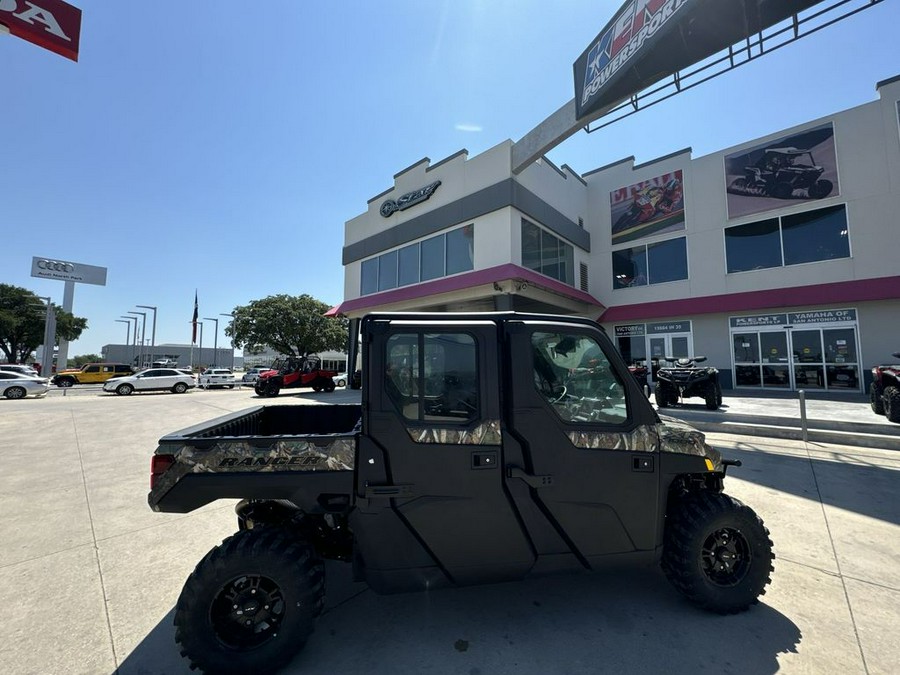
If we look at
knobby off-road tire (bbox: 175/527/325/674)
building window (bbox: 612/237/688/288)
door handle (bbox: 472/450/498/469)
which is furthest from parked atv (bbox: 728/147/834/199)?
knobby off-road tire (bbox: 175/527/325/674)

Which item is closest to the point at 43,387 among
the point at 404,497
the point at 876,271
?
the point at 404,497

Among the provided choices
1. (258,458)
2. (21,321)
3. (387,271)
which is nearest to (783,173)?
(387,271)

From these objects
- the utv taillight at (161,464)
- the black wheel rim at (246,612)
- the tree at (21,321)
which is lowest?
the black wheel rim at (246,612)

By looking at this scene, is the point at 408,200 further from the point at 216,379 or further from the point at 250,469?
the point at 216,379

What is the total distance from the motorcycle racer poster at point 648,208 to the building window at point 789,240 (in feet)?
8.56

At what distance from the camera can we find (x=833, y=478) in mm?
5414

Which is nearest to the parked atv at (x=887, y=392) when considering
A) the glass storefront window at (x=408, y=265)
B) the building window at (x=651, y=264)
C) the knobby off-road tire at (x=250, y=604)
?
the building window at (x=651, y=264)

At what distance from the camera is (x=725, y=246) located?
56.9 feet

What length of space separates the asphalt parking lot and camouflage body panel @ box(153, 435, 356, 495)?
1080mm

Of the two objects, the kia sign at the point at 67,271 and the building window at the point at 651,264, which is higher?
the kia sign at the point at 67,271

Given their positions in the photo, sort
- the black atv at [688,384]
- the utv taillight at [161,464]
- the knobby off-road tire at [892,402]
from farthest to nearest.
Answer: the black atv at [688,384], the knobby off-road tire at [892,402], the utv taillight at [161,464]

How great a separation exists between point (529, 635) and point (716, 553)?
4.71ft

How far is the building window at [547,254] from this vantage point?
17.1m

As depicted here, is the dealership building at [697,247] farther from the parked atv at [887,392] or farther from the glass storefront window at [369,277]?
the parked atv at [887,392]
